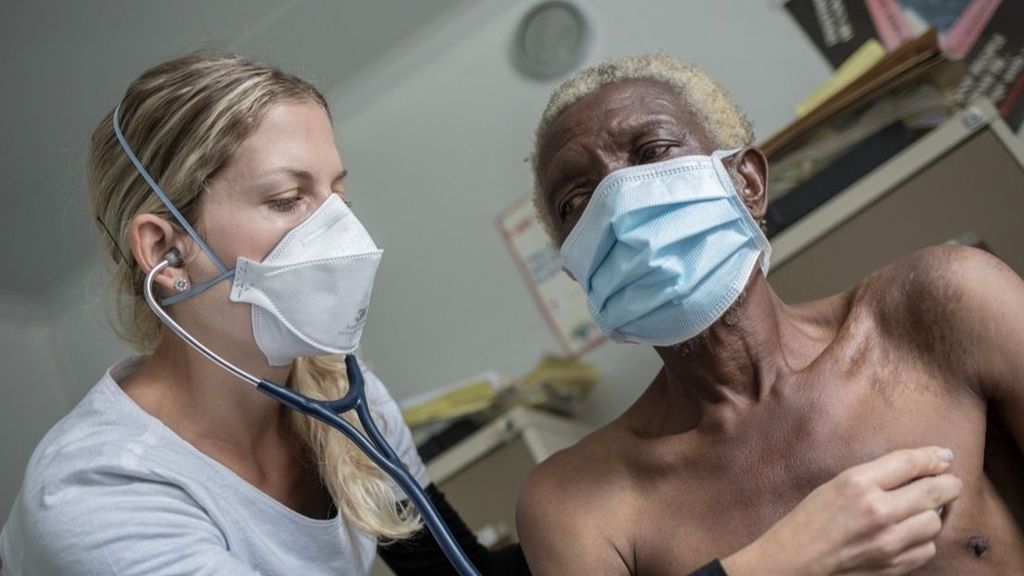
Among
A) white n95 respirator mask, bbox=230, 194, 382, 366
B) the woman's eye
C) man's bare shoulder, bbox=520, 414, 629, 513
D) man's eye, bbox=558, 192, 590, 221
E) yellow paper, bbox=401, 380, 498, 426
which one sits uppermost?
the woman's eye

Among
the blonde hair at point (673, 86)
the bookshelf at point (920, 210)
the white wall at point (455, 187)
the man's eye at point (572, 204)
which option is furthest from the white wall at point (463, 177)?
the man's eye at point (572, 204)

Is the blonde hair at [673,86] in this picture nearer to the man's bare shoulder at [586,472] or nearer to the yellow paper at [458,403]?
the man's bare shoulder at [586,472]

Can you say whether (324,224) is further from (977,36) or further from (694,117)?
(977,36)

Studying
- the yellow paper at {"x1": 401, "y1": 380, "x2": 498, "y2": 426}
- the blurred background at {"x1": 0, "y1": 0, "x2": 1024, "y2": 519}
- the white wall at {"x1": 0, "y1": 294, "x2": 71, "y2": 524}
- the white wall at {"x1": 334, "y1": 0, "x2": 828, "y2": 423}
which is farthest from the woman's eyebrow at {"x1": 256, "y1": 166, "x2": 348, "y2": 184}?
the white wall at {"x1": 0, "y1": 294, "x2": 71, "y2": 524}

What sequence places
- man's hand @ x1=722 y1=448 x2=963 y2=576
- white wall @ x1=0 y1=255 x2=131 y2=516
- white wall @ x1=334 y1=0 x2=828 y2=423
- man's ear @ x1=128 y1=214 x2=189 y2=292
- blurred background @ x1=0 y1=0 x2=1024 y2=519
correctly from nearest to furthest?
1. man's hand @ x1=722 y1=448 x2=963 y2=576
2. man's ear @ x1=128 y1=214 x2=189 y2=292
3. blurred background @ x1=0 y1=0 x2=1024 y2=519
4. white wall @ x1=334 y1=0 x2=828 y2=423
5. white wall @ x1=0 y1=255 x2=131 y2=516

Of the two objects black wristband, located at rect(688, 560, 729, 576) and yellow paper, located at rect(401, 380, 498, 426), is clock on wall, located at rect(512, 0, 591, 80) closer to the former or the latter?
yellow paper, located at rect(401, 380, 498, 426)

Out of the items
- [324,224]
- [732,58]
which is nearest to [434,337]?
[732,58]

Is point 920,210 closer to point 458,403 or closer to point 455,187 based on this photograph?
point 458,403

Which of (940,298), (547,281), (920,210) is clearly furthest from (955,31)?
(940,298)

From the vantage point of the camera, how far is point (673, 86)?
1460 millimetres

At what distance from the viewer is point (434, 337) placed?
120 inches

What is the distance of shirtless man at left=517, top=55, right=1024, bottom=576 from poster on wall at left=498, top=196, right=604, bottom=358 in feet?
4.33

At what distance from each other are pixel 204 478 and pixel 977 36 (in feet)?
6.12

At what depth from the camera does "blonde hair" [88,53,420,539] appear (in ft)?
4.68
